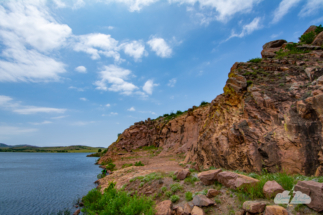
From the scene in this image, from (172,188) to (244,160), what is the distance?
490 cm

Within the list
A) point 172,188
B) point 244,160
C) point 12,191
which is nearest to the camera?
point 172,188

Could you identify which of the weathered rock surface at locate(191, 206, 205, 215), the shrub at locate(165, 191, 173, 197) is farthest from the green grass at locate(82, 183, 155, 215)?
the weathered rock surface at locate(191, 206, 205, 215)

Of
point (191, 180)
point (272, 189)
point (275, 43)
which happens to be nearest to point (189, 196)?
point (191, 180)

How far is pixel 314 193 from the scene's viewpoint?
15.9 feet

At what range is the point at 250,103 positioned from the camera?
11992mm

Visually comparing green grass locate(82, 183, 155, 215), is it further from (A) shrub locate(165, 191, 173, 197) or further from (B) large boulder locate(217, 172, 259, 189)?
(B) large boulder locate(217, 172, 259, 189)

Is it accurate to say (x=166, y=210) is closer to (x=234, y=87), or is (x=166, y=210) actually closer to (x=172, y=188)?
(x=172, y=188)

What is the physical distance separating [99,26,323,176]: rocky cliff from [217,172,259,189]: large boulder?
3110 millimetres

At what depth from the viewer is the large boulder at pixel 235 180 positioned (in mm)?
6630

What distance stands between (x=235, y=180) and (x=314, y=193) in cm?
270

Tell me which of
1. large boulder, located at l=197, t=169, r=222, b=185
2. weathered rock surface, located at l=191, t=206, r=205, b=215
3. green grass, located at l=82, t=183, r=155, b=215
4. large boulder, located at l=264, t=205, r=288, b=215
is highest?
large boulder, located at l=197, t=169, r=222, b=185

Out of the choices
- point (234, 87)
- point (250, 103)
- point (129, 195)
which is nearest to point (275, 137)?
point (250, 103)

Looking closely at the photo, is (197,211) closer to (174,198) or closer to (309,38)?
(174,198)

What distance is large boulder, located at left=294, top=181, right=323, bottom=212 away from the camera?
15.4 ft
